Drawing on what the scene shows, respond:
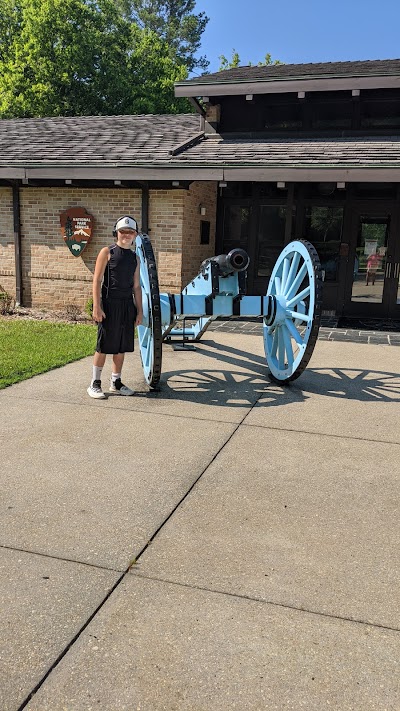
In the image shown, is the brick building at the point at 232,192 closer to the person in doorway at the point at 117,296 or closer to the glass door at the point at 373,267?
the glass door at the point at 373,267

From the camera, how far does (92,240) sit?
11141 mm

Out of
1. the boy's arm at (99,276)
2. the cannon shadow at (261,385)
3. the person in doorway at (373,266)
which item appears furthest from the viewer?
the person in doorway at (373,266)

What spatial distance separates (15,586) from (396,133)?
11262 mm

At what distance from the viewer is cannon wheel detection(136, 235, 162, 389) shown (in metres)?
5.00

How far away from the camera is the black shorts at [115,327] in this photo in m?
5.32

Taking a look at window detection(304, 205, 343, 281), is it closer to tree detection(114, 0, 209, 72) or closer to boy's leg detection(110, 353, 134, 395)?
boy's leg detection(110, 353, 134, 395)

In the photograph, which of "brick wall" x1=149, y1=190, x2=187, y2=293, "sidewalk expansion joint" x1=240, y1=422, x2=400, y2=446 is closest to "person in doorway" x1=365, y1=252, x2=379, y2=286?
"brick wall" x1=149, y1=190, x2=187, y2=293

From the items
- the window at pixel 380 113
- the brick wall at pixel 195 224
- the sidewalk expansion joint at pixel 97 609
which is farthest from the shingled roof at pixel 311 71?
the sidewalk expansion joint at pixel 97 609

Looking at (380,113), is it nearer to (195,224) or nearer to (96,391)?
(195,224)

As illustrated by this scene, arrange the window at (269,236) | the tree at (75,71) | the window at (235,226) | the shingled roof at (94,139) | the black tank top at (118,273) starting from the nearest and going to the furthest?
the black tank top at (118,273)
the shingled roof at (94,139)
the window at (269,236)
the window at (235,226)
the tree at (75,71)

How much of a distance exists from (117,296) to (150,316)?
0.37 m

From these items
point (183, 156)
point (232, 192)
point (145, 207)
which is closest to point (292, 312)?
point (145, 207)

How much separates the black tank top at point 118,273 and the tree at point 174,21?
41.4 m

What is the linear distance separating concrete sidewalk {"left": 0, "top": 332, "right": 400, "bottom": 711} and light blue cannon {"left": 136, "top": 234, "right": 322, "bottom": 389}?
70 cm
